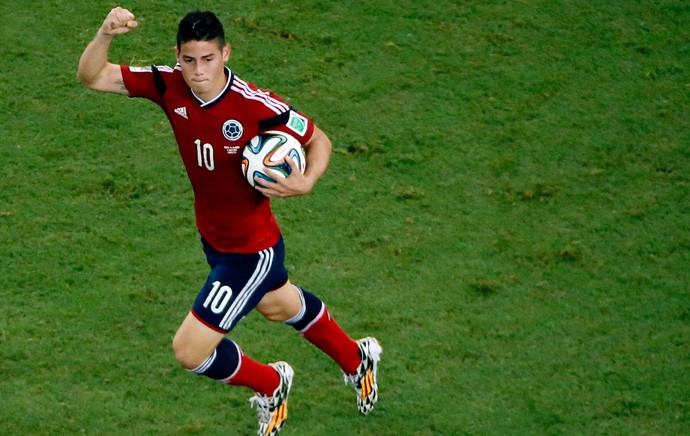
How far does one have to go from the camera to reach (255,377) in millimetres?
6523

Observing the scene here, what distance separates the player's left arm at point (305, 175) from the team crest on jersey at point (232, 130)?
330mm

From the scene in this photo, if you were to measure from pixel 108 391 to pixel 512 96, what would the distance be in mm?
4554

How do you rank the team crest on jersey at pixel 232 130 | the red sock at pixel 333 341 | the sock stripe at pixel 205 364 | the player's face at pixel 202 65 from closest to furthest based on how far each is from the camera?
the player's face at pixel 202 65 → the team crest on jersey at pixel 232 130 → the sock stripe at pixel 205 364 → the red sock at pixel 333 341

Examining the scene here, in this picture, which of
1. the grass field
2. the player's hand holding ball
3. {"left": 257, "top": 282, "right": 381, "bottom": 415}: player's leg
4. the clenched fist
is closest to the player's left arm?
the player's hand holding ball

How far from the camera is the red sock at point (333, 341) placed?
22.3 feet

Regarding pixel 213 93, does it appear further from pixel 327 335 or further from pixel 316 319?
pixel 327 335

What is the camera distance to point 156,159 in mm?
9141

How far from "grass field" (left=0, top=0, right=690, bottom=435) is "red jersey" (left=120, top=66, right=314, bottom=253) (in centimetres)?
114

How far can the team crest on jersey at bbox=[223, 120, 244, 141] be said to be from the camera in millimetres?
6176

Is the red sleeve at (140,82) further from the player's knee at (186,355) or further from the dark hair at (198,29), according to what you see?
the player's knee at (186,355)

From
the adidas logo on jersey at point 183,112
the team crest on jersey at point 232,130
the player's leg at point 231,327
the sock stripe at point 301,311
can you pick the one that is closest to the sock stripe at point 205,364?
the player's leg at point 231,327

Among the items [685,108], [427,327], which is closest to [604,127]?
[685,108]

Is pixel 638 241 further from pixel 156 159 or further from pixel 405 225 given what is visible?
pixel 156 159

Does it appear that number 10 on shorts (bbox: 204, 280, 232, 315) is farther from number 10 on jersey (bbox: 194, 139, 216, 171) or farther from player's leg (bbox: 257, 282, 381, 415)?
number 10 on jersey (bbox: 194, 139, 216, 171)
